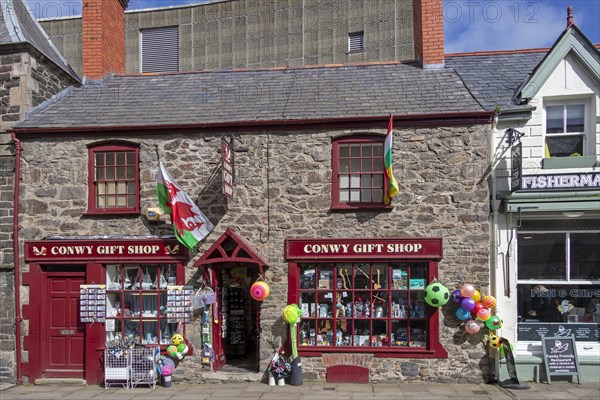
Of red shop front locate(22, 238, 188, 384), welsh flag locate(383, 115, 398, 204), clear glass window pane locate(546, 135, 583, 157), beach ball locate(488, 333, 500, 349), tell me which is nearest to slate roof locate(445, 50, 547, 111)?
clear glass window pane locate(546, 135, 583, 157)

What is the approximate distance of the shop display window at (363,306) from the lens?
1023 cm

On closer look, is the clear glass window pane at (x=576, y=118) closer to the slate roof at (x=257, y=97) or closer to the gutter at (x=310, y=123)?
the gutter at (x=310, y=123)

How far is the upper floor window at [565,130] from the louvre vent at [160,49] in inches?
796

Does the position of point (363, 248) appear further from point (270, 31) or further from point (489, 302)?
point (270, 31)

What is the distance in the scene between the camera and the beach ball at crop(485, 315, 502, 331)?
976cm

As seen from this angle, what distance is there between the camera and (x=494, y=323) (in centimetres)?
976

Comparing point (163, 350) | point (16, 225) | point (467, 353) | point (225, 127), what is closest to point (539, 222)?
point (467, 353)

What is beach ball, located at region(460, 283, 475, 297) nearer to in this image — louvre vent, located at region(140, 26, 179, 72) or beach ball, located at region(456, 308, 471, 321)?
beach ball, located at region(456, 308, 471, 321)

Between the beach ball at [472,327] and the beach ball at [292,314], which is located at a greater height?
the beach ball at [292,314]

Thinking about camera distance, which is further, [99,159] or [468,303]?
[99,159]

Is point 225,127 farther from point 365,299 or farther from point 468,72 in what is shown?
point 468,72

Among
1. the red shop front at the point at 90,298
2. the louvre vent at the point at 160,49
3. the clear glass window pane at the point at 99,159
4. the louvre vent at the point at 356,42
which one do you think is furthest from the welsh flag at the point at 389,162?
the louvre vent at the point at 356,42

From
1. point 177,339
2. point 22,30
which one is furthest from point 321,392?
point 22,30

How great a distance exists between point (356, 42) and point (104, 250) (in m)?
22.2
